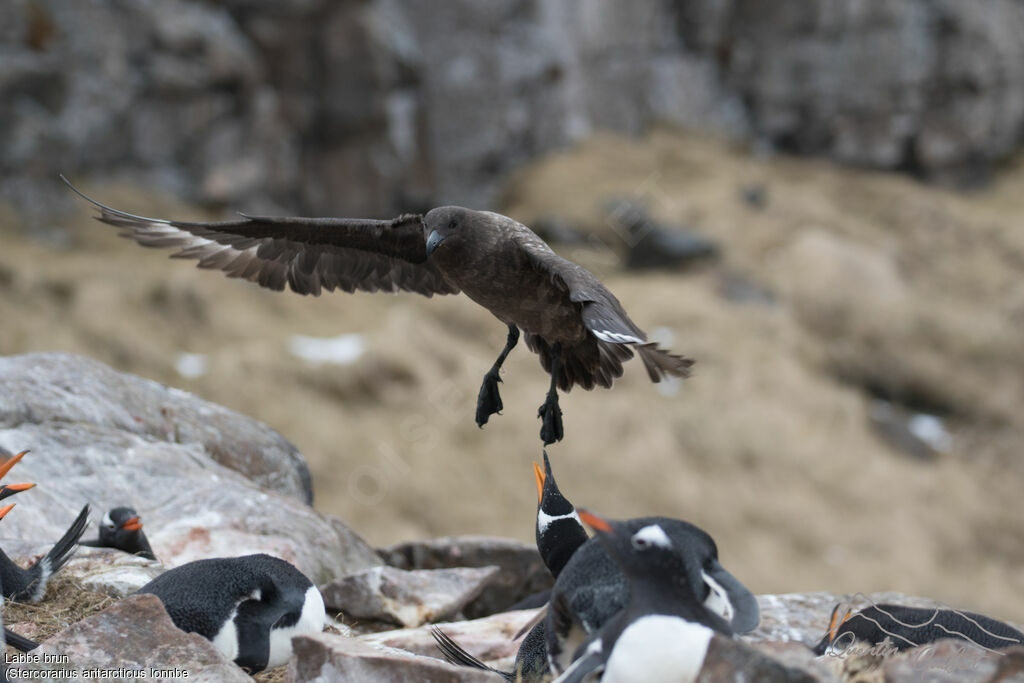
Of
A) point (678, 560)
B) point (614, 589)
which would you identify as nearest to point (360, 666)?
point (614, 589)

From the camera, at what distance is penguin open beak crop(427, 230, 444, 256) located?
15.7 feet

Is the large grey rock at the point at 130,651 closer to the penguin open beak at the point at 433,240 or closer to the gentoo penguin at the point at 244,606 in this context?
the gentoo penguin at the point at 244,606

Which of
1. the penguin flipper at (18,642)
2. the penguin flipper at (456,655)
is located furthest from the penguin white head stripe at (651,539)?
the penguin flipper at (18,642)

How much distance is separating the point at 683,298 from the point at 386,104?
8.88 metres

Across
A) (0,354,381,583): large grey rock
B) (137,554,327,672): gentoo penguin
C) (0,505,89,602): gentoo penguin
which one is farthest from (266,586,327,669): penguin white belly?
(0,354,381,583): large grey rock


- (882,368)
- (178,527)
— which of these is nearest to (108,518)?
(178,527)

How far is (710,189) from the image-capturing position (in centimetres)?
2861

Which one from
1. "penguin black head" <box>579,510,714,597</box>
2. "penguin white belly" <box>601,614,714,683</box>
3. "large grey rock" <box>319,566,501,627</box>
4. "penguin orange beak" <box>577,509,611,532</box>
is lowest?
"large grey rock" <box>319,566,501,627</box>

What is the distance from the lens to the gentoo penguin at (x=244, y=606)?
3852 mm

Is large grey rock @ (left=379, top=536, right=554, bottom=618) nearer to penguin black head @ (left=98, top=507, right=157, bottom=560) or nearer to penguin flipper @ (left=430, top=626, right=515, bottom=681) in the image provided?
penguin black head @ (left=98, top=507, right=157, bottom=560)

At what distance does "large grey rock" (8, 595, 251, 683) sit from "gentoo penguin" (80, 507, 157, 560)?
5.50 feet

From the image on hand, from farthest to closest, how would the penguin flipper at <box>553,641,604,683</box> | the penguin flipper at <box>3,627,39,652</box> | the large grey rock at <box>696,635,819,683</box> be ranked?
1. the penguin flipper at <box>3,627,39,652</box>
2. the penguin flipper at <box>553,641,604,683</box>
3. the large grey rock at <box>696,635,819,683</box>

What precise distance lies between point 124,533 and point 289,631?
157cm

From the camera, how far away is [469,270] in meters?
4.88
